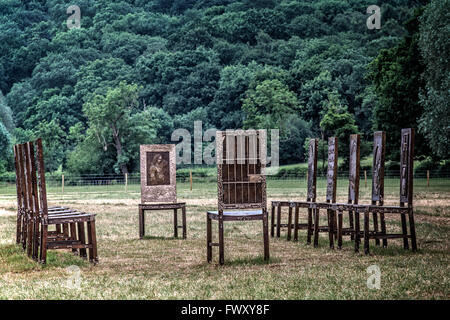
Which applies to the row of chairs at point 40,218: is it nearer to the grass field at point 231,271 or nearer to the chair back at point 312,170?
the grass field at point 231,271

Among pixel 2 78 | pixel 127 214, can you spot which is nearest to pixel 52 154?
pixel 2 78

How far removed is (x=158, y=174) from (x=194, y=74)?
80423mm

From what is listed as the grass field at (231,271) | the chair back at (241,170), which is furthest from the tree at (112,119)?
the chair back at (241,170)

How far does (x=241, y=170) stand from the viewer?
475 inches

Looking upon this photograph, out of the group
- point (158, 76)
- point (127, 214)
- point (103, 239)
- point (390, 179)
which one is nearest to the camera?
point (103, 239)

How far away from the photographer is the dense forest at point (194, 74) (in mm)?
70500

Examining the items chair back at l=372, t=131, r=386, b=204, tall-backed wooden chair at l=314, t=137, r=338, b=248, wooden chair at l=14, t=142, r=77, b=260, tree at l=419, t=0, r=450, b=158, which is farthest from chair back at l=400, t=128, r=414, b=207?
tree at l=419, t=0, r=450, b=158

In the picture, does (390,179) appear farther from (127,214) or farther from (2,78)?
(2,78)

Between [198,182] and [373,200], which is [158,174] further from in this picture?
[198,182]

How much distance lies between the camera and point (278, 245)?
15.1 meters

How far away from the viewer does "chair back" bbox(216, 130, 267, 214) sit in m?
11.9

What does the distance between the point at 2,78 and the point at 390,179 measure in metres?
73.6

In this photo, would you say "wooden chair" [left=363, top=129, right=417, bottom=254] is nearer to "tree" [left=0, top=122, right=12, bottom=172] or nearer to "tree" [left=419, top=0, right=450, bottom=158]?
"tree" [left=419, top=0, right=450, bottom=158]

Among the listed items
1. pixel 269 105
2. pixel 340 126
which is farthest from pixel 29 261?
pixel 269 105
